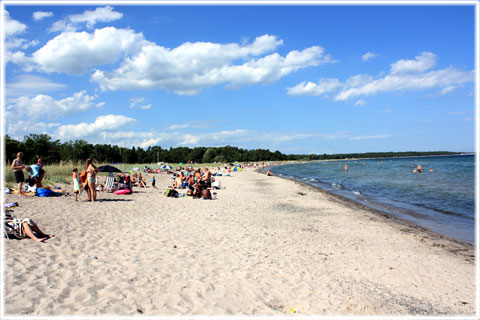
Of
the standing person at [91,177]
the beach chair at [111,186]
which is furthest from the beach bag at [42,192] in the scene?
the beach chair at [111,186]

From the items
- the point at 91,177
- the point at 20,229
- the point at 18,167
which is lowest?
the point at 20,229

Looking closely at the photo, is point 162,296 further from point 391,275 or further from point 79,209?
point 79,209

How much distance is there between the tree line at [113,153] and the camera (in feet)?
132

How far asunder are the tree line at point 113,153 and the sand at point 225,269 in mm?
18509

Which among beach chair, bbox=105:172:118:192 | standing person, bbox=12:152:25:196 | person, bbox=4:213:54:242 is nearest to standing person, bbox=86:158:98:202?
standing person, bbox=12:152:25:196

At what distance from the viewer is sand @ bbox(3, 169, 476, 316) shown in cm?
386

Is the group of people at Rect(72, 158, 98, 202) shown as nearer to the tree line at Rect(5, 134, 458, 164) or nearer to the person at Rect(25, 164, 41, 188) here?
the person at Rect(25, 164, 41, 188)

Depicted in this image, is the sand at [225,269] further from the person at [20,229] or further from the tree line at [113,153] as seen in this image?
the tree line at [113,153]

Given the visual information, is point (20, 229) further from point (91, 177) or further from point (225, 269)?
point (91, 177)

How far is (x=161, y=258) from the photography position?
5.41 meters

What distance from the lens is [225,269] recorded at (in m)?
5.12

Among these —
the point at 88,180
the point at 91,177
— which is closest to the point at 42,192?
the point at 88,180

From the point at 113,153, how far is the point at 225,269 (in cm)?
8043

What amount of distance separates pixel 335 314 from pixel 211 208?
A: 25.5 ft
